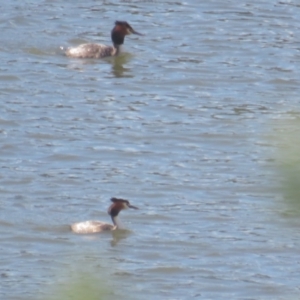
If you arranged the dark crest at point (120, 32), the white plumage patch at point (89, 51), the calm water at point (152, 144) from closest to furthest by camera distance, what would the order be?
the calm water at point (152, 144) → the white plumage patch at point (89, 51) → the dark crest at point (120, 32)

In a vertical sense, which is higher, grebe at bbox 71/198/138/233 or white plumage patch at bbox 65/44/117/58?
grebe at bbox 71/198/138/233

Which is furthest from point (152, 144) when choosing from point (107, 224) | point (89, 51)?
point (89, 51)

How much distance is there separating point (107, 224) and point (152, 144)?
8.23 feet

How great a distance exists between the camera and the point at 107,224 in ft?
31.4

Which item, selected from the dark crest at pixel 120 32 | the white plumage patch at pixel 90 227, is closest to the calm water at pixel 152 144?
the white plumage patch at pixel 90 227

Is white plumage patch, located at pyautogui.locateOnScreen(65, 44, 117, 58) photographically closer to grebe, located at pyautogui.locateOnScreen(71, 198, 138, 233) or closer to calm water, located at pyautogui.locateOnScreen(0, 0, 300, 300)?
calm water, located at pyautogui.locateOnScreen(0, 0, 300, 300)

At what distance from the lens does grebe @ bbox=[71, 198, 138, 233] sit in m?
9.36

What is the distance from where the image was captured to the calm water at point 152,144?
8734mm

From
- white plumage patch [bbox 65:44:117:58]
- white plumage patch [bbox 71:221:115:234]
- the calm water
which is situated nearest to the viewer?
the calm water

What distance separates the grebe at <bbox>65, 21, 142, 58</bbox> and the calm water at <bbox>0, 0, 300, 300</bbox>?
0.41 feet

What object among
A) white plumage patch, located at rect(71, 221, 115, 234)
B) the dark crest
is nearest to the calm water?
white plumage patch, located at rect(71, 221, 115, 234)

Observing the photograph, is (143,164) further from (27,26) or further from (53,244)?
(27,26)

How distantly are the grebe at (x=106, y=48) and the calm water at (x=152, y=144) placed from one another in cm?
13

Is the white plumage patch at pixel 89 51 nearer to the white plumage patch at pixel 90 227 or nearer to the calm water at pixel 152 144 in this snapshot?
the calm water at pixel 152 144
